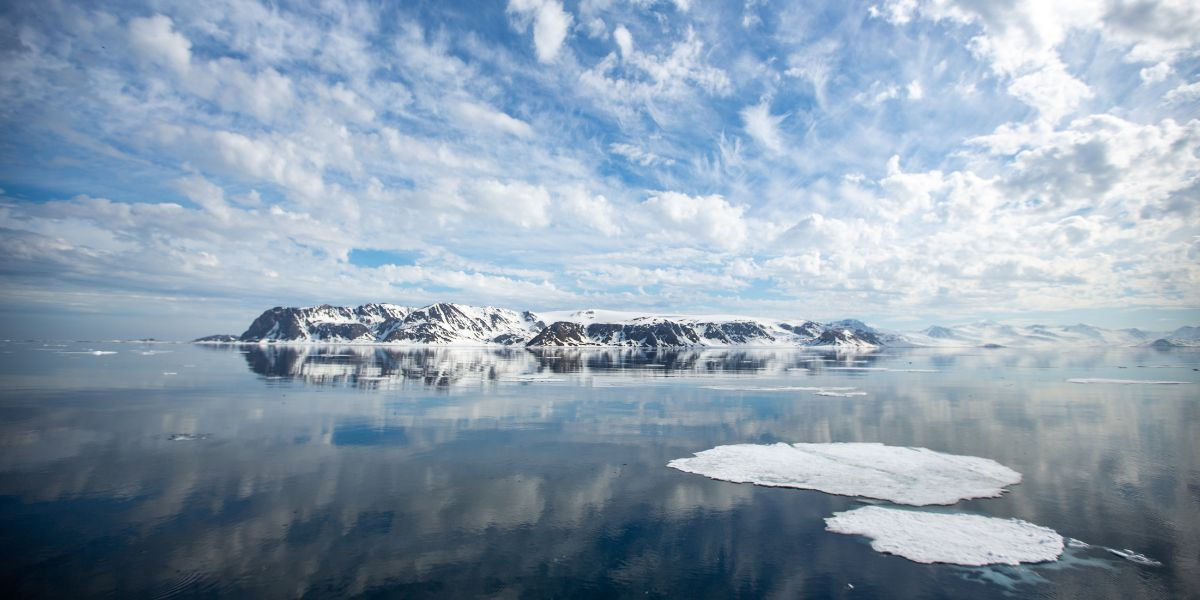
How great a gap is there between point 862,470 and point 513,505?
1681 cm

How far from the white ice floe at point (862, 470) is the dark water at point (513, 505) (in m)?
1.22

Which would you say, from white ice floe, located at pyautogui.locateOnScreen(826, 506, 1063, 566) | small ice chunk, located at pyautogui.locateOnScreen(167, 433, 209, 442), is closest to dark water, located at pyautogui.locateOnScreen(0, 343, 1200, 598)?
small ice chunk, located at pyautogui.locateOnScreen(167, 433, 209, 442)

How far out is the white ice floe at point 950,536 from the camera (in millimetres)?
15711

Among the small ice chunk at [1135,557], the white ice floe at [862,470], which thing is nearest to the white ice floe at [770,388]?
the white ice floe at [862,470]

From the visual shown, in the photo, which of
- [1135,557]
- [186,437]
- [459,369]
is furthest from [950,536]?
[459,369]

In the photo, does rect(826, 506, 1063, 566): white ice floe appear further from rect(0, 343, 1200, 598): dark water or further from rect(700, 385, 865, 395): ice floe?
rect(700, 385, 865, 395): ice floe

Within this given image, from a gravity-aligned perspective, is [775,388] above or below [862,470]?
below

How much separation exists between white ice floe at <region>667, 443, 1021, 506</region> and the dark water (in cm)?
122

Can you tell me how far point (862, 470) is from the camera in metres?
24.8

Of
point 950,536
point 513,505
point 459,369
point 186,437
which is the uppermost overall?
point 186,437

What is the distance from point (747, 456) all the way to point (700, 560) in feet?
42.8

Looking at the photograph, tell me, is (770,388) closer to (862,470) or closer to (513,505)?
(862,470)

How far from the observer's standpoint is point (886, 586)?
1399 centimetres

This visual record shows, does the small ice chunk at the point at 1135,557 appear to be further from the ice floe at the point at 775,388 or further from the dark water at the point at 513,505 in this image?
the ice floe at the point at 775,388
